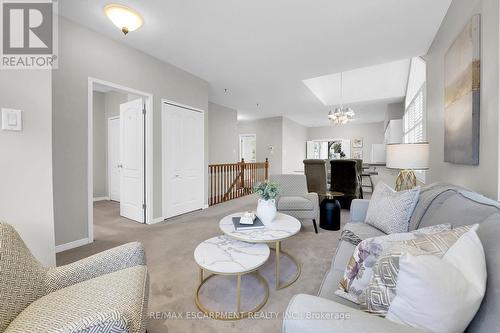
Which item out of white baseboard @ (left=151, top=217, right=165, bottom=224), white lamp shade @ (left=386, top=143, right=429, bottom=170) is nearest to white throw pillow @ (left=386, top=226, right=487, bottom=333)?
white lamp shade @ (left=386, top=143, right=429, bottom=170)

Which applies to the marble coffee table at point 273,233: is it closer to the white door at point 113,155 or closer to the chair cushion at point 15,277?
the chair cushion at point 15,277

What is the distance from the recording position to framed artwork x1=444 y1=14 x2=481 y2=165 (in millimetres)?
1495

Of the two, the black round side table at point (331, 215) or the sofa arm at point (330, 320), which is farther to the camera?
the black round side table at point (331, 215)

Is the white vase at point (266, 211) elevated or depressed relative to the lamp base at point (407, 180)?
depressed

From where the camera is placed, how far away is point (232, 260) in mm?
1494

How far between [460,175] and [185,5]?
314 cm

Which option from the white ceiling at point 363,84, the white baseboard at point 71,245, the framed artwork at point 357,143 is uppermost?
the white ceiling at point 363,84

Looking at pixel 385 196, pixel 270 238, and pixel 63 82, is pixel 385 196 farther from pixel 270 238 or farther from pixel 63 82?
pixel 63 82

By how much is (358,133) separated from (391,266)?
32.4 ft

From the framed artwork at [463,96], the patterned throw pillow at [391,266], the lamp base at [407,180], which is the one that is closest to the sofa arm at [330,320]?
the patterned throw pillow at [391,266]

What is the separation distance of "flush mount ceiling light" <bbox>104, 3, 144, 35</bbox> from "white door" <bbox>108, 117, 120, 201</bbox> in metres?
3.33

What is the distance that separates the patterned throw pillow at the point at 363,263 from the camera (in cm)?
95

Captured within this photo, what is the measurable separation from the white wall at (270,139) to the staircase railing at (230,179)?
57.8 inches

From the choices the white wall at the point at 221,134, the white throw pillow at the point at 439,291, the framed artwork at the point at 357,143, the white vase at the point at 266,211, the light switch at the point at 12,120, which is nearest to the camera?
the white throw pillow at the point at 439,291
